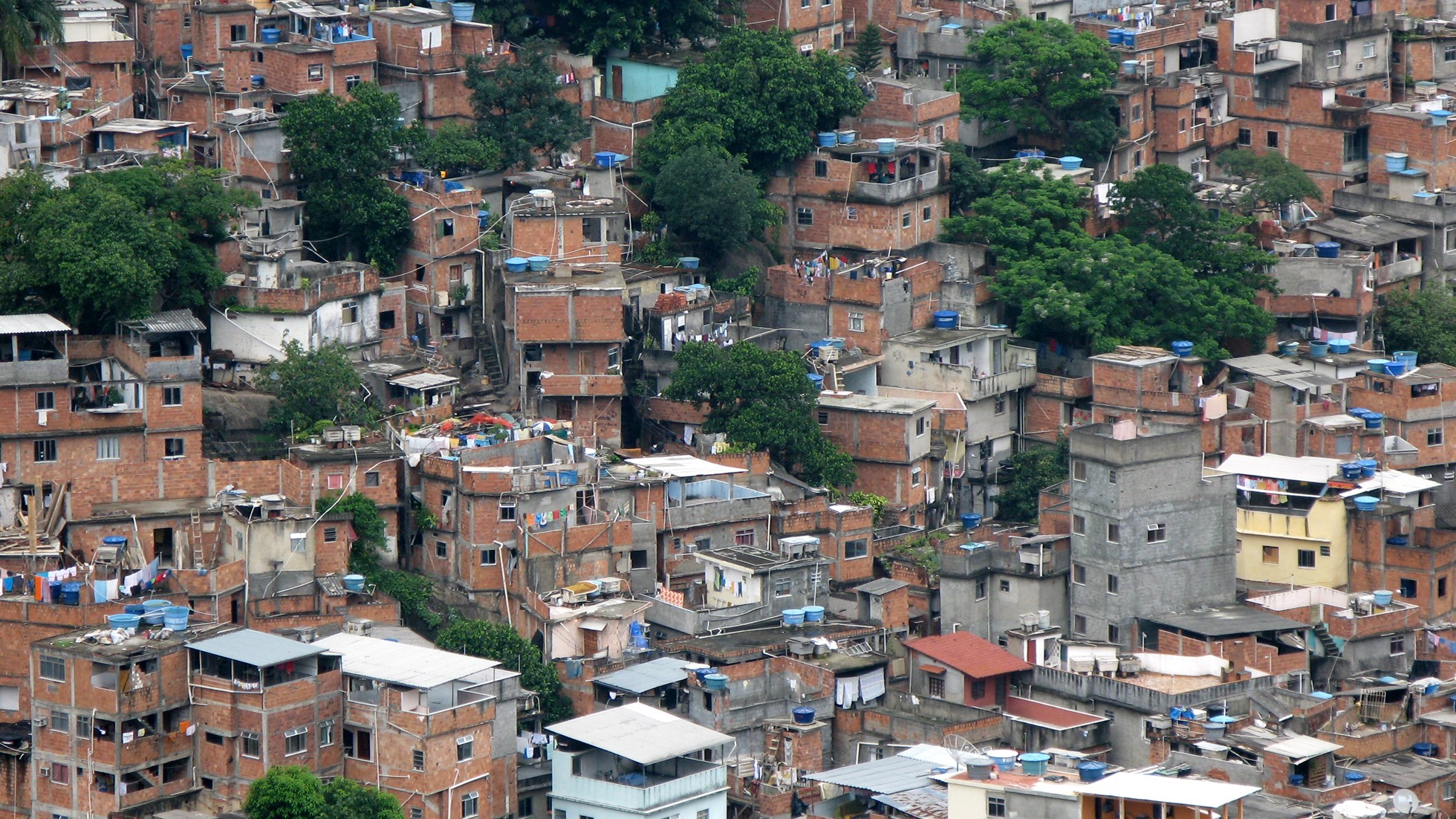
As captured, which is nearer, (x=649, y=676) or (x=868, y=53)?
(x=649, y=676)

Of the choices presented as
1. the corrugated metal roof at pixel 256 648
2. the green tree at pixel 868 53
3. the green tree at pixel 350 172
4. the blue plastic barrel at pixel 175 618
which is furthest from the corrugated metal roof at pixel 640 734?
the green tree at pixel 868 53

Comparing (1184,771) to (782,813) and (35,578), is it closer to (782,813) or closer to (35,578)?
(782,813)

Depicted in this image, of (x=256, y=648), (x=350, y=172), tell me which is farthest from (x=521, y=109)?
(x=256, y=648)

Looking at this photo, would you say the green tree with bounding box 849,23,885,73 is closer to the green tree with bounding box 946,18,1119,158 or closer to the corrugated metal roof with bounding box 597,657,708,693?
the green tree with bounding box 946,18,1119,158

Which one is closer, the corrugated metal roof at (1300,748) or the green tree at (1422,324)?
the corrugated metal roof at (1300,748)

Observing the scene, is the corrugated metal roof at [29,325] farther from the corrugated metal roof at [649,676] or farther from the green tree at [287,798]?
the corrugated metal roof at [649,676]

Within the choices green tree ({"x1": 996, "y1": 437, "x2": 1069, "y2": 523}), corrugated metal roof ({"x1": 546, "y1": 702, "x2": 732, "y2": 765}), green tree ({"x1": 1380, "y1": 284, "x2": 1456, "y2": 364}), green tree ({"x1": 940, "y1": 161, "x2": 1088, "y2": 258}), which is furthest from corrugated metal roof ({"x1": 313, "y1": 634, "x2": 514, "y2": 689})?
green tree ({"x1": 1380, "y1": 284, "x2": 1456, "y2": 364})

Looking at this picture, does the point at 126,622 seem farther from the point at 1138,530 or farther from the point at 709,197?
the point at 1138,530
